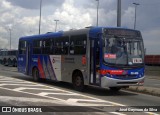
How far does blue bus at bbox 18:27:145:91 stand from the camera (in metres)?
17.5

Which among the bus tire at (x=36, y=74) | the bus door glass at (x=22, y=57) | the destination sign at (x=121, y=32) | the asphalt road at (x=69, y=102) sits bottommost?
the asphalt road at (x=69, y=102)

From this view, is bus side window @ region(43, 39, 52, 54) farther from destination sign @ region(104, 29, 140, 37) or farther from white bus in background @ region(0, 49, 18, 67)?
white bus in background @ region(0, 49, 18, 67)

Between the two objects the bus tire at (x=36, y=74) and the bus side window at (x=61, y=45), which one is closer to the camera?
the bus side window at (x=61, y=45)

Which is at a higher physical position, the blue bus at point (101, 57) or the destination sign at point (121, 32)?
the destination sign at point (121, 32)

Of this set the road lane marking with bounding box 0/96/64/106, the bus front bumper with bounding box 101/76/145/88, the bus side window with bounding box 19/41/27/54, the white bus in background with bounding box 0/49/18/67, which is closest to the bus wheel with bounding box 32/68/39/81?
the bus side window with bounding box 19/41/27/54

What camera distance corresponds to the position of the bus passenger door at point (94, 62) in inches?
702

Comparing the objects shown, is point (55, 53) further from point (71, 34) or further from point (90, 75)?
point (90, 75)

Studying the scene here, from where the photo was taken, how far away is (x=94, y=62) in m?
18.0

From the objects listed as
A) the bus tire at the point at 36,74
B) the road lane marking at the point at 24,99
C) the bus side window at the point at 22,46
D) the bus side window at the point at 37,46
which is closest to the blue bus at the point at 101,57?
the bus side window at the point at 37,46

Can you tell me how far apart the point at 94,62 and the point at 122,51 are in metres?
1.39

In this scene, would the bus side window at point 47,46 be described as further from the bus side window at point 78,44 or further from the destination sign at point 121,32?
the destination sign at point 121,32

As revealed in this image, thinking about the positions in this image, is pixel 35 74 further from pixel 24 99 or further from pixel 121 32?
pixel 24 99

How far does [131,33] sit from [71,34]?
343cm

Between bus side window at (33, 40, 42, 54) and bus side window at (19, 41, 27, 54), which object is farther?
bus side window at (19, 41, 27, 54)
